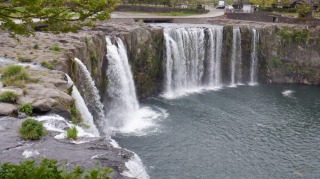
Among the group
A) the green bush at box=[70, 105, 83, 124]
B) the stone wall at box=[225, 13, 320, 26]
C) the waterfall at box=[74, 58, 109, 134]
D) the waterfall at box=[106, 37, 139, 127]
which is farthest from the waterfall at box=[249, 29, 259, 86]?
the green bush at box=[70, 105, 83, 124]

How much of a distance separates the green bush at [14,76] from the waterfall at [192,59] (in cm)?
2443

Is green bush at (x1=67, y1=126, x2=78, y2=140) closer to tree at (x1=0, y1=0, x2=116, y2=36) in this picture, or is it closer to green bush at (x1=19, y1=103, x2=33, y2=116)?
green bush at (x1=19, y1=103, x2=33, y2=116)

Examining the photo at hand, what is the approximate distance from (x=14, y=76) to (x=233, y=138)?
61.3 ft

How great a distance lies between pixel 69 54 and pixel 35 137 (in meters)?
11.5

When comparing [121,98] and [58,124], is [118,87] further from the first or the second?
[58,124]

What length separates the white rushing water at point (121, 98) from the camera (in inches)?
1336

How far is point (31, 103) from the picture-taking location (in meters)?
17.9

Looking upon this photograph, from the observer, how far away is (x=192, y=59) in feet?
157

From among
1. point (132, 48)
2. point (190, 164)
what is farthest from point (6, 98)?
point (132, 48)

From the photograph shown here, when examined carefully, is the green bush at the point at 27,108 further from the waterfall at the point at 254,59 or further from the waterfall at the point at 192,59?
the waterfall at the point at 254,59

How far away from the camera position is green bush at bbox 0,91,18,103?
18000mm

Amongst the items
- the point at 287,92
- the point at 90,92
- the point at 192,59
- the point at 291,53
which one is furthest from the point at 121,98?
the point at 291,53

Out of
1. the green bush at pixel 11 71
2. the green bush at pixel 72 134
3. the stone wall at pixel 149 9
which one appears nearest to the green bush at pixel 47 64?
the green bush at pixel 11 71

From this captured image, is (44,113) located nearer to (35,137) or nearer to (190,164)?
(35,137)
